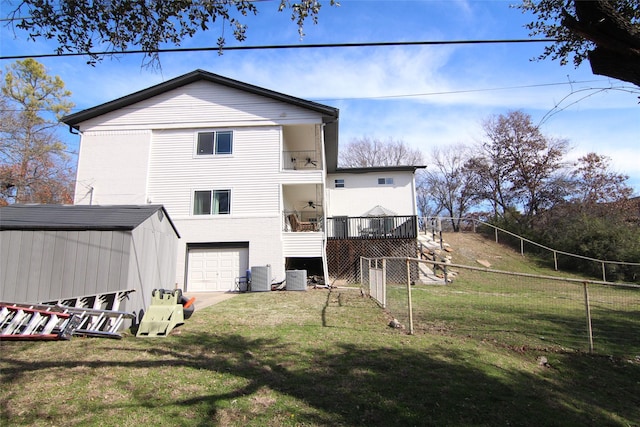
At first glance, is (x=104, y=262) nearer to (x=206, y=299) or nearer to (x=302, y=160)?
(x=206, y=299)

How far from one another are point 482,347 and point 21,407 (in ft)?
20.3

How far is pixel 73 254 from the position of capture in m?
7.00

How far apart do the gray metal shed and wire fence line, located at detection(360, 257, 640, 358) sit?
18.8ft

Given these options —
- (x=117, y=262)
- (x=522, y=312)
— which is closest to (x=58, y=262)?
(x=117, y=262)

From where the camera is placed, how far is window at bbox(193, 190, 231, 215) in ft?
53.0

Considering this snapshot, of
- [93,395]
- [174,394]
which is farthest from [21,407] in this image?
[174,394]

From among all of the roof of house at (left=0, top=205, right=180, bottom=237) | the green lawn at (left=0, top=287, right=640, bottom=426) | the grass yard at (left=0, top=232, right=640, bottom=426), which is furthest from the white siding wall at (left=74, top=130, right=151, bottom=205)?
the green lawn at (left=0, top=287, right=640, bottom=426)

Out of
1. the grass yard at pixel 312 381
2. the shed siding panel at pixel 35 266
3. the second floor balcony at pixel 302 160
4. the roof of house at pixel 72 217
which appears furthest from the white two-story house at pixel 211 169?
the grass yard at pixel 312 381

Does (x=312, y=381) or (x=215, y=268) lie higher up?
(x=215, y=268)

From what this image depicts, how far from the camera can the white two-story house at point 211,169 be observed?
15.8m

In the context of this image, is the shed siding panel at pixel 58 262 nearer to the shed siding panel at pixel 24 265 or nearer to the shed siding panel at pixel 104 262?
the shed siding panel at pixel 24 265

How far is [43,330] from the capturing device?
5707mm

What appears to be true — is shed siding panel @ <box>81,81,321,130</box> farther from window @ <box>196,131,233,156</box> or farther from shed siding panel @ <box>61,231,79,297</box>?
shed siding panel @ <box>61,231,79,297</box>

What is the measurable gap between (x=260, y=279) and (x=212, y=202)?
14.5ft
